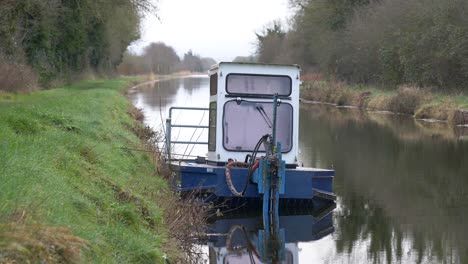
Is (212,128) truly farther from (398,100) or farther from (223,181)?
(398,100)

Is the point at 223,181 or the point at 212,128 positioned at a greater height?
the point at 212,128

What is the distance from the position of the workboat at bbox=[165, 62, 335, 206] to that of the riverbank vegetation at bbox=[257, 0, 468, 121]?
25.0 meters

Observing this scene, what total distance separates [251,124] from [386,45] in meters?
36.4

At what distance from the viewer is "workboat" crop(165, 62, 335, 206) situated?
47.8 feet

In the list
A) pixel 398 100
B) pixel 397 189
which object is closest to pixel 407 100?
pixel 398 100

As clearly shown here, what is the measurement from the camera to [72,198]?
893 cm

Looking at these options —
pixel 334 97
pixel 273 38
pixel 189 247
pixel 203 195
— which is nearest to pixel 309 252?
pixel 189 247

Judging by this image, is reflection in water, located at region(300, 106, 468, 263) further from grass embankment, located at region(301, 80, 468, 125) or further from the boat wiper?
grass embankment, located at region(301, 80, 468, 125)

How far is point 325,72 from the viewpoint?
2474 inches

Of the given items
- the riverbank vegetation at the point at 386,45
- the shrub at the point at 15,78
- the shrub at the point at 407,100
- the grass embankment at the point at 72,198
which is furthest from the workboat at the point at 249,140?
the shrub at the point at 407,100

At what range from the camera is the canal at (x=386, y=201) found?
12.3 m

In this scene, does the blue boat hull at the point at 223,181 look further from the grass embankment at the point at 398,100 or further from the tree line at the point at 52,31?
the grass embankment at the point at 398,100

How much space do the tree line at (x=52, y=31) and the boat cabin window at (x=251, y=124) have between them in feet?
32.3

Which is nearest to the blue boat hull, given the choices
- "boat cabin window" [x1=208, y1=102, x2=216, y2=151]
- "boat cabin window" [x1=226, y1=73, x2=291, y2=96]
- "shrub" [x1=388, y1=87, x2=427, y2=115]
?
"boat cabin window" [x1=208, y1=102, x2=216, y2=151]
